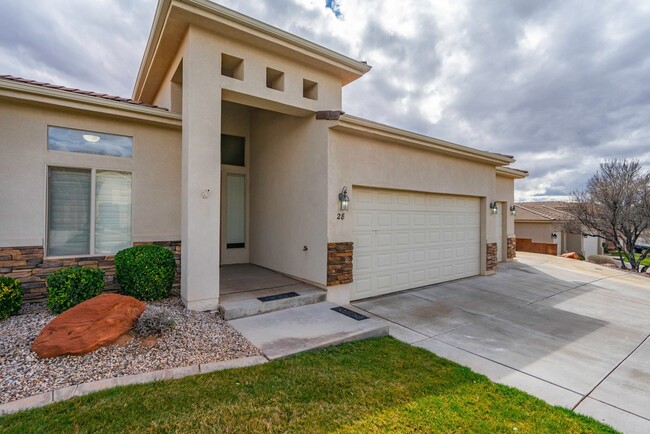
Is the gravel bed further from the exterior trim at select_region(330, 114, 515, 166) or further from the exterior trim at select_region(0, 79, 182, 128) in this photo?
the exterior trim at select_region(330, 114, 515, 166)

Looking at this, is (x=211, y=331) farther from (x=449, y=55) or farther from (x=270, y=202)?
(x=449, y=55)

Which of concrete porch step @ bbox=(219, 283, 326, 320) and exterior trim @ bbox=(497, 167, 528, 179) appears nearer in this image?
concrete porch step @ bbox=(219, 283, 326, 320)

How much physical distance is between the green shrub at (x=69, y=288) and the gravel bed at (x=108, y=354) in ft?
0.82

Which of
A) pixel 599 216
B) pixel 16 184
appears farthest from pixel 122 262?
pixel 599 216

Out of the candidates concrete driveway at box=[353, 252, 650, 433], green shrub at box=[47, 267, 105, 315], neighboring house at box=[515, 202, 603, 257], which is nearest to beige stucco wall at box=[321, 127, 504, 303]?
concrete driveway at box=[353, 252, 650, 433]

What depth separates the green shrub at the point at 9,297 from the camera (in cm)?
454

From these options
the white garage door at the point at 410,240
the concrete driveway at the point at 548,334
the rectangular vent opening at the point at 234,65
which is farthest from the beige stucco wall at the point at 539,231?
the rectangular vent opening at the point at 234,65

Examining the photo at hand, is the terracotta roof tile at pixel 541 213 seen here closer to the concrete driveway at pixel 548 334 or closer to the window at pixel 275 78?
the concrete driveway at pixel 548 334

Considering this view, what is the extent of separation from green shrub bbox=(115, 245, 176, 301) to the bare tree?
816 inches

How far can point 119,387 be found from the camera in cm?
307

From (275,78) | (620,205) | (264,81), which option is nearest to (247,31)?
(264,81)

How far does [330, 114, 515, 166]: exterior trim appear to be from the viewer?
6.58 m

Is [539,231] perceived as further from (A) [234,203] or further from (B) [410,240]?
(A) [234,203]

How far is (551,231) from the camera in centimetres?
2208
